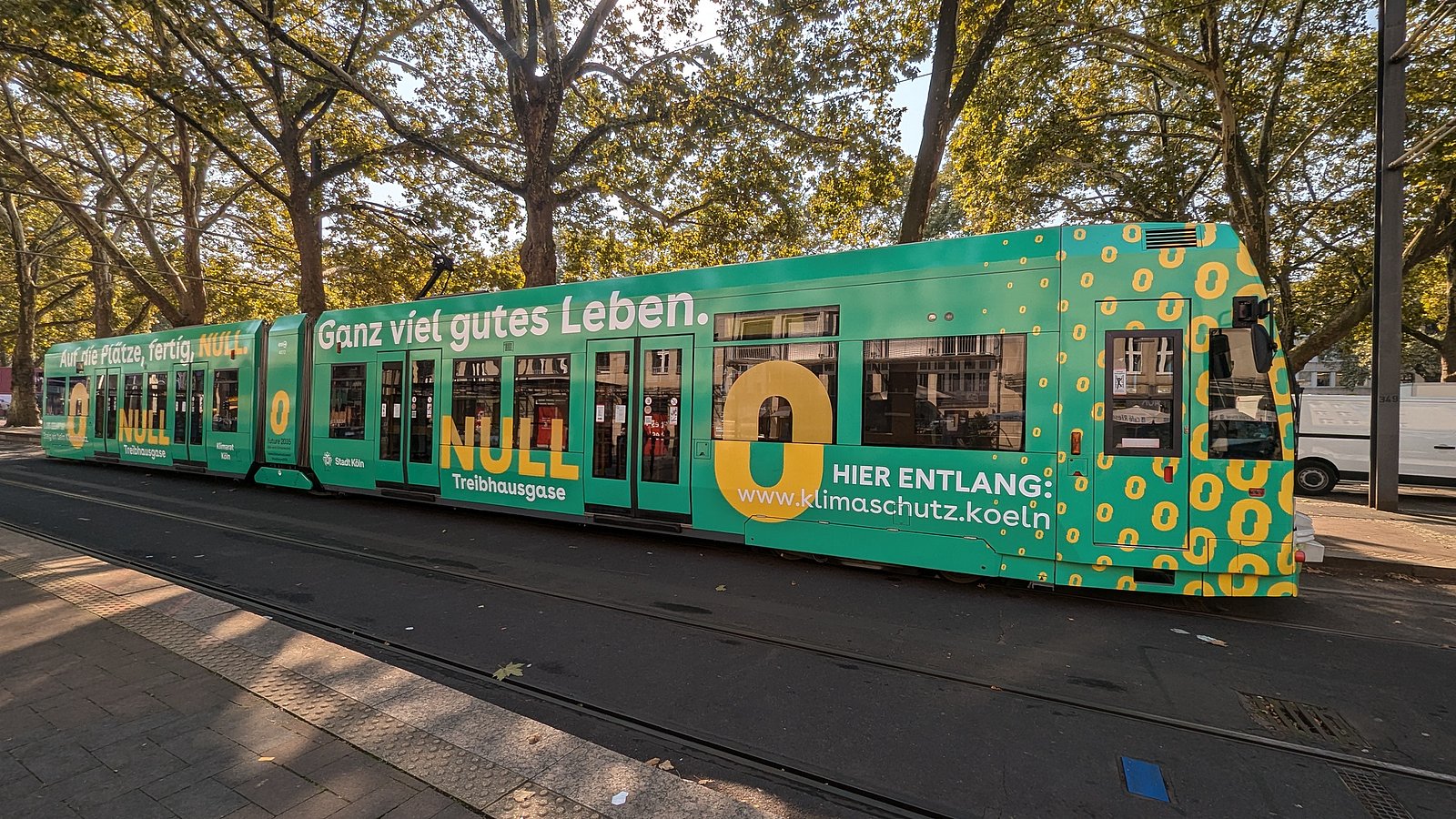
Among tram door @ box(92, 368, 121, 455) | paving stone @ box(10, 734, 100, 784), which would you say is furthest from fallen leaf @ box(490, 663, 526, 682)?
tram door @ box(92, 368, 121, 455)

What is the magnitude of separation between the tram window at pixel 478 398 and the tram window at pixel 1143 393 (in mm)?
7456

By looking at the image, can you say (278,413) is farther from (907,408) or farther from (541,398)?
(907,408)

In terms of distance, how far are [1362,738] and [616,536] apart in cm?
690

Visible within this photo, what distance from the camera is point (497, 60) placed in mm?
15203

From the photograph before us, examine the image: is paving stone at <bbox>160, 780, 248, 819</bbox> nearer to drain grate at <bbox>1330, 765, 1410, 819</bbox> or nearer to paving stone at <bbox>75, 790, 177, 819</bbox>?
paving stone at <bbox>75, 790, 177, 819</bbox>

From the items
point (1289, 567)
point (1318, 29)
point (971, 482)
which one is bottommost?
point (1289, 567)

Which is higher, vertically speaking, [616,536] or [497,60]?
[497,60]

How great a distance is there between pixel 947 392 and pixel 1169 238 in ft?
7.09

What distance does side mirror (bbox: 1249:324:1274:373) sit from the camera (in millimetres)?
4715

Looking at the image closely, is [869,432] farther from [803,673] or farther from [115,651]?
[115,651]

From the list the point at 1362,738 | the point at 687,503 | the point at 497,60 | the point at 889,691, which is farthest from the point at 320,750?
the point at 497,60

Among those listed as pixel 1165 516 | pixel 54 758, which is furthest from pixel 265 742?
pixel 1165 516

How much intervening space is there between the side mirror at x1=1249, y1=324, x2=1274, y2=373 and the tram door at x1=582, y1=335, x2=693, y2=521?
5.12 metres

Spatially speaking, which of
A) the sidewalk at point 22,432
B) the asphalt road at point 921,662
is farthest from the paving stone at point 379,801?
the sidewalk at point 22,432
